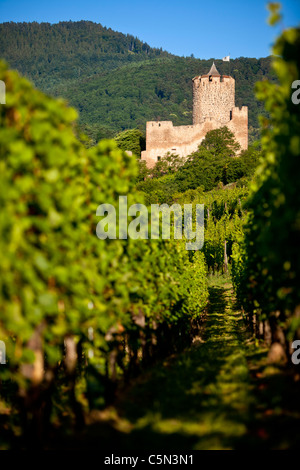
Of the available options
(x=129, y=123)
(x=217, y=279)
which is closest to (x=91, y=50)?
(x=129, y=123)

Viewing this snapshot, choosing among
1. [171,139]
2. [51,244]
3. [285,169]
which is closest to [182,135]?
[171,139]

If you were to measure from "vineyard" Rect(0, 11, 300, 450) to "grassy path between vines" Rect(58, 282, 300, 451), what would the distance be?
0.7 inches

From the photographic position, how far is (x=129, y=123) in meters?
109

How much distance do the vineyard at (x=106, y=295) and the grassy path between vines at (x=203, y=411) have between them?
0.06 ft

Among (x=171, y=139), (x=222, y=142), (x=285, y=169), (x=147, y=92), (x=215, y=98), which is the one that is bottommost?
(x=285, y=169)

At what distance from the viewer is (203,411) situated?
4.91 meters

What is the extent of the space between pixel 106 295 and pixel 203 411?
156 cm

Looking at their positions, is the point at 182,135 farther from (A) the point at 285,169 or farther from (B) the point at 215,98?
(A) the point at 285,169

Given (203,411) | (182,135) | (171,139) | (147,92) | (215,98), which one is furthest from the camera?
(147,92)

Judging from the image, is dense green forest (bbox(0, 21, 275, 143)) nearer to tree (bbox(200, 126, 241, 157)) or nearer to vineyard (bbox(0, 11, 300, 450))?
tree (bbox(200, 126, 241, 157))

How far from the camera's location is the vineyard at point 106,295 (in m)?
3.83

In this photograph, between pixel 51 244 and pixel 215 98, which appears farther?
pixel 215 98

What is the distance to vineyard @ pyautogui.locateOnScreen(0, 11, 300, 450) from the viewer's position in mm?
3834

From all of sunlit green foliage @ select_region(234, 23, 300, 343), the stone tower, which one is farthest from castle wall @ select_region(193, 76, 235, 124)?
sunlit green foliage @ select_region(234, 23, 300, 343)
